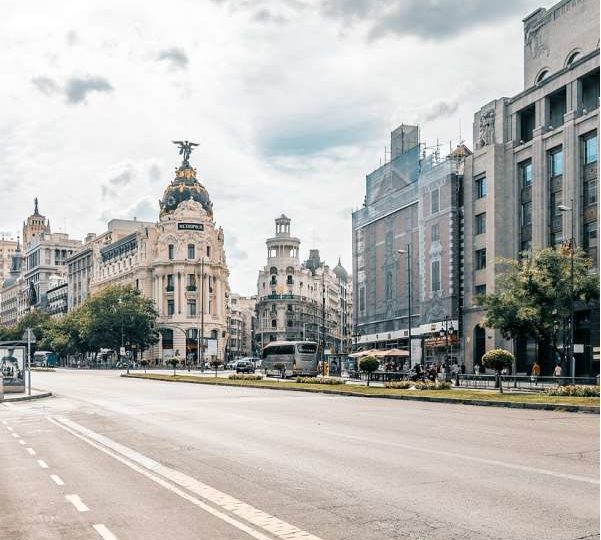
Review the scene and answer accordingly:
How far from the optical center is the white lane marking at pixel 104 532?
30.4 feet

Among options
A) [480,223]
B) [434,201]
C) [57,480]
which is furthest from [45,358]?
[57,480]

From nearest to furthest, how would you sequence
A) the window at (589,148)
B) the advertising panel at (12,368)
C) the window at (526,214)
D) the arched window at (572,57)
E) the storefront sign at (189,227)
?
the advertising panel at (12,368)
the window at (589,148)
the arched window at (572,57)
the window at (526,214)
the storefront sign at (189,227)

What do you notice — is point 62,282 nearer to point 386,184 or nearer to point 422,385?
point 386,184

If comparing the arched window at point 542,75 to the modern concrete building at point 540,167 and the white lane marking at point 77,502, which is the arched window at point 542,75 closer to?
the modern concrete building at point 540,167

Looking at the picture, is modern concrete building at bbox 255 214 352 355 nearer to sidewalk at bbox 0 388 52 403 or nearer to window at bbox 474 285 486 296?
window at bbox 474 285 486 296

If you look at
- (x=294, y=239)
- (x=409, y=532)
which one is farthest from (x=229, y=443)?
(x=294, y=239)

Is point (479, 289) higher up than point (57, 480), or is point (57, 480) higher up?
point (479, 289)

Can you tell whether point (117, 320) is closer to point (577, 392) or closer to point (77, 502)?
point (577, 392)

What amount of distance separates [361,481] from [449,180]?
62117 millimetres

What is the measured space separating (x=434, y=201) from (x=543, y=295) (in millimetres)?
25959

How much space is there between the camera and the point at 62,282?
194 meters

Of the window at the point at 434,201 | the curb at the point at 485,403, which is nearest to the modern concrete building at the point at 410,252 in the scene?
the window at the point at 434,201

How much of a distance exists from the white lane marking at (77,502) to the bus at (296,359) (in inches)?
2427

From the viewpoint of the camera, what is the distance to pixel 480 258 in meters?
70.2
